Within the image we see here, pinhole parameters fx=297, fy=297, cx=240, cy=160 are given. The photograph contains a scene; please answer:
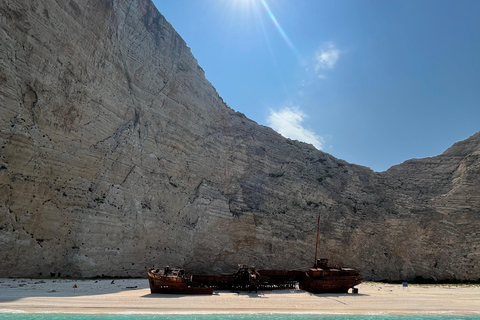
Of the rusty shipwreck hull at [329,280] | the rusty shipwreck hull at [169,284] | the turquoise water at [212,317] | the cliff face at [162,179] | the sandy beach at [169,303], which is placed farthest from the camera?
the rusty shipwreck hull at [329,280]

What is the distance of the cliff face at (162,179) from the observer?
2156 centimetres

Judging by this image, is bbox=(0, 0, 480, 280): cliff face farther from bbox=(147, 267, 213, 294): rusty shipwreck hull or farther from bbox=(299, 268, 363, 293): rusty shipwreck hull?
bbox=(299, 268, 363, 293): rusty shipwreck hull

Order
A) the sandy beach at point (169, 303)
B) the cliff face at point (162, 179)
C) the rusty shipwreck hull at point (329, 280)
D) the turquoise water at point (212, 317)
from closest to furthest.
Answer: the turquoise water at point (212, 317)
the sandy beach at point (169, 303)
the cliff face at point (162, 179)
the rusty shipwreck hull at point (329, 280)

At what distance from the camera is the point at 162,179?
29.8 m

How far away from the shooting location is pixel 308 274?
2273 centimetres

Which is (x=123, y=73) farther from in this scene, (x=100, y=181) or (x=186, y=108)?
(x=100, y=181)

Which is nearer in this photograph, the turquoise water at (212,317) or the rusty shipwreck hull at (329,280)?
the turquoise water at (212,317)

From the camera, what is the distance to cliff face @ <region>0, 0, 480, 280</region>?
70.7 feet

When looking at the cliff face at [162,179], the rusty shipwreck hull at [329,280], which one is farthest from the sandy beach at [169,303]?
the cliff face at [162,179]

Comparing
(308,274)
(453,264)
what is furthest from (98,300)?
(453,264)

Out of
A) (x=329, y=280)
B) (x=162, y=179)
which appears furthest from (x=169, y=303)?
(x=162, y=179)

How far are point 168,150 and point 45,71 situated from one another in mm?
12688

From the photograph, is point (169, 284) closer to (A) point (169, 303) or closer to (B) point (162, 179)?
(A) point (169, 303)

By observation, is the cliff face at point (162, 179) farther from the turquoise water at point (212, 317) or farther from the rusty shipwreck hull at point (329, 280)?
the rusty shipwreck hull at point (329, 280)
